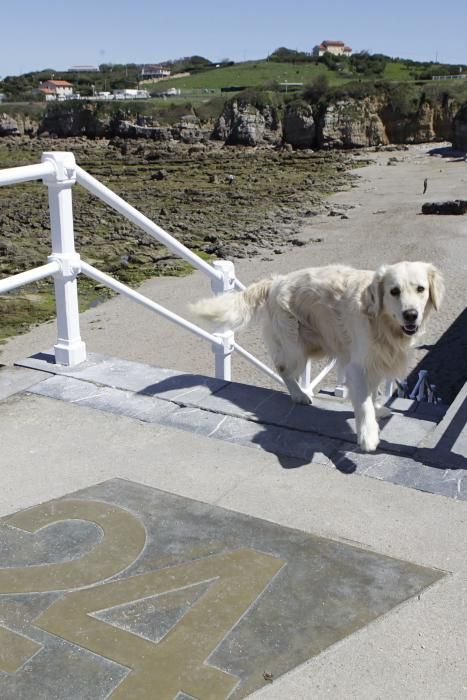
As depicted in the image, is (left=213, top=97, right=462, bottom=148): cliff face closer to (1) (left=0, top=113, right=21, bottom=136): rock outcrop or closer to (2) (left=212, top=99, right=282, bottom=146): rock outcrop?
(2) (left=212, top=99, right=282, bottom=146): rock outcrop

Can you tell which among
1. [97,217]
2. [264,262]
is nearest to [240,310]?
[264,262]

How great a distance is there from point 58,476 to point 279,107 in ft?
243

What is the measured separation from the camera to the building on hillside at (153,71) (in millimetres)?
162875

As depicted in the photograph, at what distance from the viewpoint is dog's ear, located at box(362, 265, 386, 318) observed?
4.72 metres

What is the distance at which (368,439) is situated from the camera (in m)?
4.53

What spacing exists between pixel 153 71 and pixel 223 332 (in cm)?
17791

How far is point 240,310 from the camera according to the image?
18.6 ft

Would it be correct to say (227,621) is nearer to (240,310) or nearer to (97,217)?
(240,310)

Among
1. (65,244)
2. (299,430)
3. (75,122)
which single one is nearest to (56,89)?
(75,122)

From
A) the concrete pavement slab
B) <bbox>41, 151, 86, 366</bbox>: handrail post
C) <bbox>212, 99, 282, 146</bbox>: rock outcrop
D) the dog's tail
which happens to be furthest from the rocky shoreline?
the concrete pavement slab

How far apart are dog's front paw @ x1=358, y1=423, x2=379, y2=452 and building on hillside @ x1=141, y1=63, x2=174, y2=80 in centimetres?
16695

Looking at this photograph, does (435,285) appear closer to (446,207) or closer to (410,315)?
(410,315)

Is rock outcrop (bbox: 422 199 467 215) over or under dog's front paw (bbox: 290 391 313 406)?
under

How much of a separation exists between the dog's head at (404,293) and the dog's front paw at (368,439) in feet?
2.24
